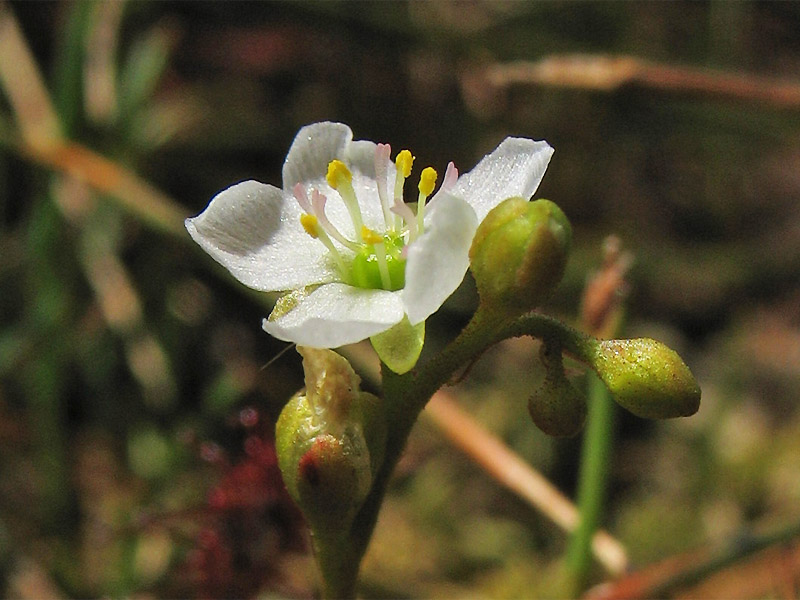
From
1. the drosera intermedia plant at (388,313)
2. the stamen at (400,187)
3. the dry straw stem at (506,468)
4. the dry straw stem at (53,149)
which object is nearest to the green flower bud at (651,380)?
the drosera intermedia plant at (388,313)

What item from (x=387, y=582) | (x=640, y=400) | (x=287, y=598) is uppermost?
(x=640, y=400)

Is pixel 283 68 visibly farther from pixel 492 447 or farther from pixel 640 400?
pixel 640 400

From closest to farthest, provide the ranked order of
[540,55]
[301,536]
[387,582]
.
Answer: [301,536] < [387,582] < [540,55]

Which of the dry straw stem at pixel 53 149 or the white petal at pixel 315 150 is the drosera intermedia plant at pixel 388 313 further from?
the dry straw stem at pixel 53 149

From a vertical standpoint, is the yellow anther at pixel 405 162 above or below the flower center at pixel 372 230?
above

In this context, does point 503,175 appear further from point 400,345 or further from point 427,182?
point 400,345

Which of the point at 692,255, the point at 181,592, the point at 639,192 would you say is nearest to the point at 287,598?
the point at 181,592

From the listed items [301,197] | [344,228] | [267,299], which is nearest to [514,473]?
[267,299]

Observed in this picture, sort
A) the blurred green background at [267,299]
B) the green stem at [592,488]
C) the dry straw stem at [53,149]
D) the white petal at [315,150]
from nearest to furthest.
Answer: the white petal at [315,150]
the green stem at [592,488]
the blurred green background at [267,299]
the dry straw stem at [53,149]
